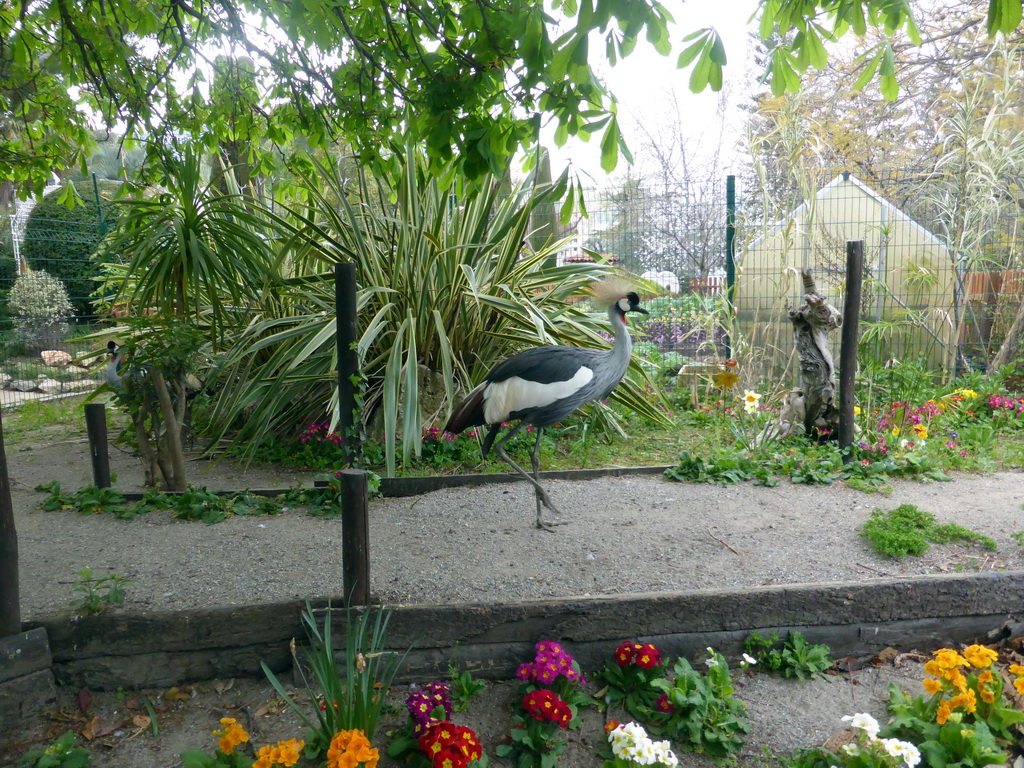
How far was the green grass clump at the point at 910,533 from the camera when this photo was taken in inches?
118

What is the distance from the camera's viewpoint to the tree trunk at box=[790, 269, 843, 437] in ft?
15.4

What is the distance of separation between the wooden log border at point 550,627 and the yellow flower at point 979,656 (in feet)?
1.08

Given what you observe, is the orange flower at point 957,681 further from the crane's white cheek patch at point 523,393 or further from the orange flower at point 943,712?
the crane's white cheek patch at point 523,393

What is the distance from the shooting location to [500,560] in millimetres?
3008

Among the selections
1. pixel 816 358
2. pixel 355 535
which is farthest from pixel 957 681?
pixel 816 358

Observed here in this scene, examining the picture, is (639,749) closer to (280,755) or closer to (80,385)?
(280,755)

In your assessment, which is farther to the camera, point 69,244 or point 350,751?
point 69,244

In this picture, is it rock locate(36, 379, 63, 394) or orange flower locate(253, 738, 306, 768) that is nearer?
orange flower locate(253, 738, 306, 768)

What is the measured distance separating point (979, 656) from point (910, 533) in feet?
3.07

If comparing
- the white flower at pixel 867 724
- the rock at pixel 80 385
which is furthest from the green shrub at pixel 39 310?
the white flower at pixel 867 724

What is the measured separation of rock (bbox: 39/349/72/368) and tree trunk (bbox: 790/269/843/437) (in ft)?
26.8

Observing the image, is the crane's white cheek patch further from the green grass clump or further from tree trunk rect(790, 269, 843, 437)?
tree trunk rect(790, 269, 843, 437)

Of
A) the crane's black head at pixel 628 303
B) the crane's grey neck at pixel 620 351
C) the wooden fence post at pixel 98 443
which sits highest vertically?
the crane's black head at pixel 628 303

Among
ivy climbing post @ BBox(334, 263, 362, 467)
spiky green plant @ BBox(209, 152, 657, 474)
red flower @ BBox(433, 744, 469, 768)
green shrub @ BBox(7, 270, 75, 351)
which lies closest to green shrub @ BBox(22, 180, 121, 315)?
green shrub @ BBox(7, 270, 75, 351)
